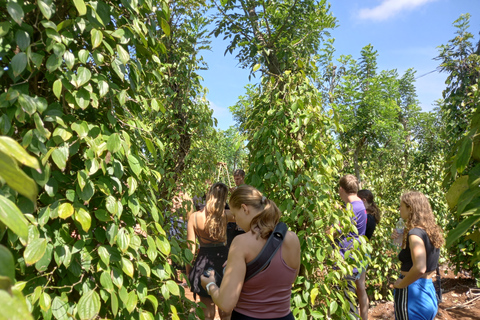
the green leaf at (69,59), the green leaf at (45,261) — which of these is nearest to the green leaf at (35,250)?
the green leaf at (45,261)

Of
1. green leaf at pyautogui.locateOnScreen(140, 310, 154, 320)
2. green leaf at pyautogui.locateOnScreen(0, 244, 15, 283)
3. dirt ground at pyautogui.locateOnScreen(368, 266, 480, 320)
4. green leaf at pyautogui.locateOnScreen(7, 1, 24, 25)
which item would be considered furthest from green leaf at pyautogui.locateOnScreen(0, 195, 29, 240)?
dirt ground at pyautogui.locateOnScreen(368, 266, 480, 320)

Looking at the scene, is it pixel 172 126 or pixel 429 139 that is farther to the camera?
pixel 429 139

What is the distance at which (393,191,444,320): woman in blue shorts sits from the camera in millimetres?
2396

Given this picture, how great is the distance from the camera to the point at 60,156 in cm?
111

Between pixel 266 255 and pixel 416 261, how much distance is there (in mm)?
1378

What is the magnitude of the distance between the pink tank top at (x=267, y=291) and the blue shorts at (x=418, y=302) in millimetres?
1313

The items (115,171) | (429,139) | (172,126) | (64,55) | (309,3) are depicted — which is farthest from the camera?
(429,139)

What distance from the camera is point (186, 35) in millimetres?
4598

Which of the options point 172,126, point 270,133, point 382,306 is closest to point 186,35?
point 172,126

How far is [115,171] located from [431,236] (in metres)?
2.36

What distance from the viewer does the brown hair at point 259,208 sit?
175cm

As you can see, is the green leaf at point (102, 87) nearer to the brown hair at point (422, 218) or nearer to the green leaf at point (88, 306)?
the green leaf at point (88, 306)

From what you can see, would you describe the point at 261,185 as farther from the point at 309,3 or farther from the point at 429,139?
the point at 429,139

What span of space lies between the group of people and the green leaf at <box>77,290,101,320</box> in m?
0.62
